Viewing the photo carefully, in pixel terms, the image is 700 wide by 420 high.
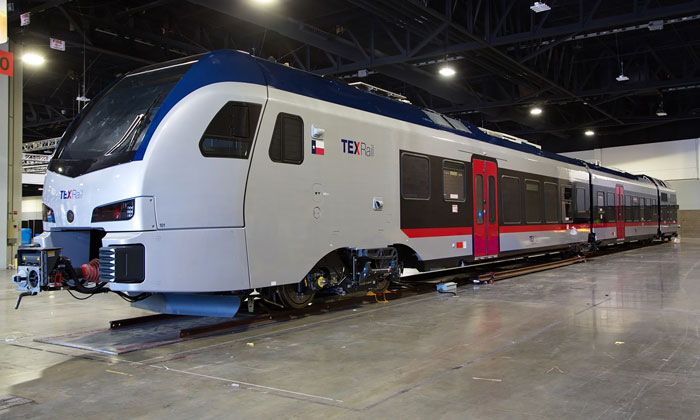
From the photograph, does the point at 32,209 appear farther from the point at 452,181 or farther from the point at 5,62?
the point at 452,181

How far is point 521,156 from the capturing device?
13.2 meters

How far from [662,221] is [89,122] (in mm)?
27528

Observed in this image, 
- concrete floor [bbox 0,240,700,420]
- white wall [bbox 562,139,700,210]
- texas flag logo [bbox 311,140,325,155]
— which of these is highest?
white wall [bbox 562,139,700,210]

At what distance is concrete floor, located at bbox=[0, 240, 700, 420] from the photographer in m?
3.86

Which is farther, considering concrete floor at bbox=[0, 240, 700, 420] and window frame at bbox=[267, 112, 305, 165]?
window frame at bbox=[267, 112, 305, 165]

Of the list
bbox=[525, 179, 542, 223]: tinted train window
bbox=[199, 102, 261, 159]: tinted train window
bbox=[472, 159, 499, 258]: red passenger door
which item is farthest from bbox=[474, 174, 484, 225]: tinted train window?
bbox=[199, 102, 261, 159]: tinted train window

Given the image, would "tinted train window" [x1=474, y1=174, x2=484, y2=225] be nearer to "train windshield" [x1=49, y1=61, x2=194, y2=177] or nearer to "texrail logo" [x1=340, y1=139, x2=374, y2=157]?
"texrail logo" [x1=340, y1=139, x2=374, y2=157]

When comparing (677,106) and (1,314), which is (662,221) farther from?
(1,314)

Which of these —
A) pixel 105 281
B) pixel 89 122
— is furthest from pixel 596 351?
pixel 89 122

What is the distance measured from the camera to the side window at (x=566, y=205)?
15227mm

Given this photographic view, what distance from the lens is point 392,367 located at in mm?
4906

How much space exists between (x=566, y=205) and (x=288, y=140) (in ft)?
36.2

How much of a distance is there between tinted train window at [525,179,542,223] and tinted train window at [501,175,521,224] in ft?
1.64

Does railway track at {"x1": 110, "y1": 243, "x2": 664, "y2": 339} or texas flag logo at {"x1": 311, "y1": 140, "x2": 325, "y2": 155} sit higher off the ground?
texas flag logo at {"x1": 311, "y1": 140, "x2": 325, "y2": 155}
